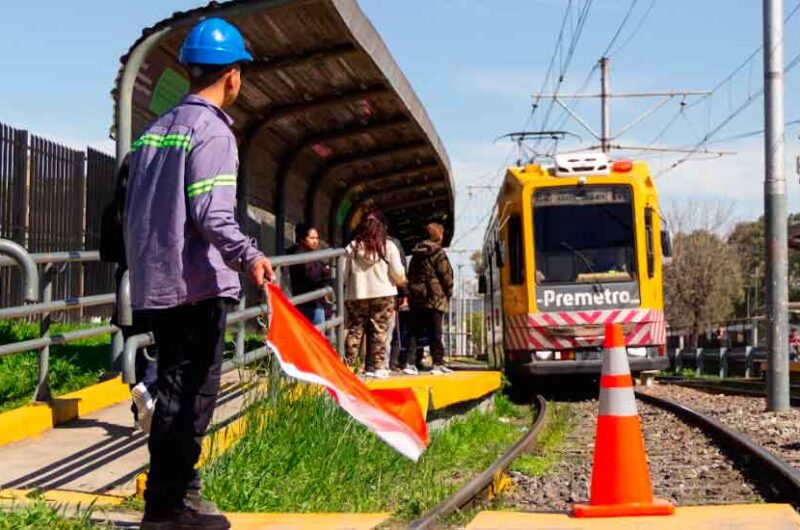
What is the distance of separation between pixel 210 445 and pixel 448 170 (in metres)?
15.6

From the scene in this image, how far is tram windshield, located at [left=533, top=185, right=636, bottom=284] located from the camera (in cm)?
1817

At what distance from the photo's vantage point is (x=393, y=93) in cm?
1505

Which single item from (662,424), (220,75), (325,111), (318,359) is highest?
(325,111)

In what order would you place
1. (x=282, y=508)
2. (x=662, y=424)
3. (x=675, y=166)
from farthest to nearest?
(x=675, y=166)
(x=662, y=424)
(x=282, y=508)

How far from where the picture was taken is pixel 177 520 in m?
4.85

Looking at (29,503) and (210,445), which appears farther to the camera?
(210,445)

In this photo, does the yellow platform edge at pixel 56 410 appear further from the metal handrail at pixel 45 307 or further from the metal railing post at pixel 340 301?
the metal railing post at pixel 340 301

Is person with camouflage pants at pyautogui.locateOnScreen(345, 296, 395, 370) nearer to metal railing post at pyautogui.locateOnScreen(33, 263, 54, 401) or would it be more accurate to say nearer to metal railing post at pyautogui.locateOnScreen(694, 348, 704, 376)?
metal railing post at pyautogui.locateOnScreen(33, 263, 54, 401)

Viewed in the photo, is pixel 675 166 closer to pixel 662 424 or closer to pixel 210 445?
pixel 662 424

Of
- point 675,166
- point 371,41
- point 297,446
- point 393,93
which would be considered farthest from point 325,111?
point 675,166

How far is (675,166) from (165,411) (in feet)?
116

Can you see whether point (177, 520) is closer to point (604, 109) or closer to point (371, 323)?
point (371, 323)

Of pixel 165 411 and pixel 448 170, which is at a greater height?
pixel 448 170

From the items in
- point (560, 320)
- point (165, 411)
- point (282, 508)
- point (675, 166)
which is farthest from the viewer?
point (675, 166)
